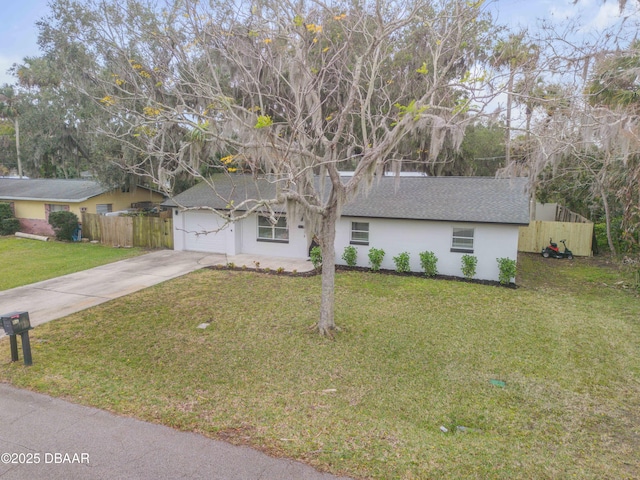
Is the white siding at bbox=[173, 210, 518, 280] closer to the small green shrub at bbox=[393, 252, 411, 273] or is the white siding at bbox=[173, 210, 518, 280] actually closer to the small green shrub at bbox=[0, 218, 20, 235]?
the small green shrub at bbox=[393, 252, 411, 273]

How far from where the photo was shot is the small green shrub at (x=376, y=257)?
12779 mm

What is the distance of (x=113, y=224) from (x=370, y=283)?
12.3 m

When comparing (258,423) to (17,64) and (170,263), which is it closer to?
(170,263)

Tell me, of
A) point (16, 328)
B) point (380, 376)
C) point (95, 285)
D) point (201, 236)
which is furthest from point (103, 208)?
point (380, 376)

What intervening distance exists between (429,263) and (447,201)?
7.54 ft

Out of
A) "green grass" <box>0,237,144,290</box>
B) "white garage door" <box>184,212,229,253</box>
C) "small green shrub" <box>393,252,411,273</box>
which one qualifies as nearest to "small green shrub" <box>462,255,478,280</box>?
"small green shrub" <box>393,252,411,273</box>

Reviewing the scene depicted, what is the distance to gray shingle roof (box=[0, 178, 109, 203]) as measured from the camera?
61.0 ft

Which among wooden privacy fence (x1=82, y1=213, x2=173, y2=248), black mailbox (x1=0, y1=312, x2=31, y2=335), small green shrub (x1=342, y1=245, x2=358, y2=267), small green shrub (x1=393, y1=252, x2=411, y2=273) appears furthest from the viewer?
wooden privacy fence (x1=82, y1=213, x2=173, y2=248)

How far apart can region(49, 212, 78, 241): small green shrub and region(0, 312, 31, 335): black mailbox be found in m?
13.9

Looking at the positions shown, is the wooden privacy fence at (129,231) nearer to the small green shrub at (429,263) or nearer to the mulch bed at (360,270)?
the mulch bed at (360,270)

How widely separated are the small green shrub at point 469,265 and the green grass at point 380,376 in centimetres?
173

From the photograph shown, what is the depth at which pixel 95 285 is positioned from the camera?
11.0m

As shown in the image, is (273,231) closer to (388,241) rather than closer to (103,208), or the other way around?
(388,241)

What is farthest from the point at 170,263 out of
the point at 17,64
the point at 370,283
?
the point at 17,64
